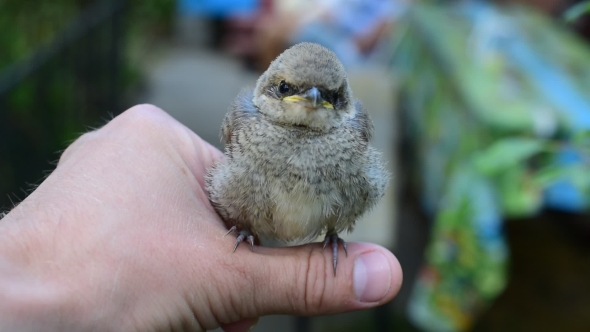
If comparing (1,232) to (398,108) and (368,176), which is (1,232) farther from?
(398,108)

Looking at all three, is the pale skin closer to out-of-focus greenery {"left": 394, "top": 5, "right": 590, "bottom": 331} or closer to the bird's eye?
the bird's eye

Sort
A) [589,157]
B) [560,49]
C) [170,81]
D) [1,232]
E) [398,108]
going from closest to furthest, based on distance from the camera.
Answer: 1. [1,232]
2. [589,157]
3. [560,49]
4. [398,108]
5. [170,81]

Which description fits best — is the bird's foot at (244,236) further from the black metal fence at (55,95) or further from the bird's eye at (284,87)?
the black metal fence at (55,95)

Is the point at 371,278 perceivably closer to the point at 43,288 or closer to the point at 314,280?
the point at 314,280

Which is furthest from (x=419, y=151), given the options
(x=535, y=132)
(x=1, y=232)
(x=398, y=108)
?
(x=1, y=232)

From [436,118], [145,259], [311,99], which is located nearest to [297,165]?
[311,99]

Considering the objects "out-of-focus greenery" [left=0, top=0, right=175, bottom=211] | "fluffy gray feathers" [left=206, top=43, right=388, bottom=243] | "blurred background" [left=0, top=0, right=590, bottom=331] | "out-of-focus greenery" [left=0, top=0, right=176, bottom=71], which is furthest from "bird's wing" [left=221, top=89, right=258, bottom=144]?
"out-of-focus greenery" [left=0, top=0, right=176, bottom=71]

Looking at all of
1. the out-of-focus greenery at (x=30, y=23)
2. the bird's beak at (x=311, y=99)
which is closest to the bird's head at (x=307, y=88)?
the bird's beak at (x=311, y=99)
